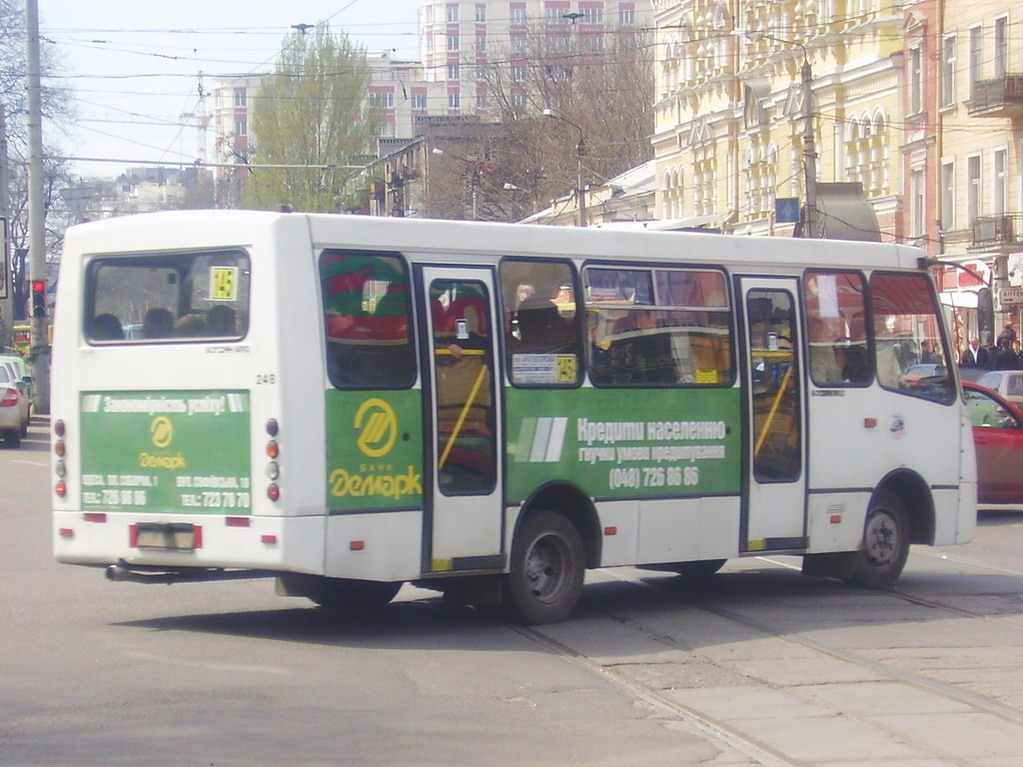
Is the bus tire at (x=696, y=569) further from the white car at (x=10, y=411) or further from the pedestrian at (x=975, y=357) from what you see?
the pedestrian at (x=975, y=357)

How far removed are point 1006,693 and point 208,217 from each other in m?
5.19

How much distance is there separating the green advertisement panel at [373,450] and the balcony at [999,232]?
3488 cm

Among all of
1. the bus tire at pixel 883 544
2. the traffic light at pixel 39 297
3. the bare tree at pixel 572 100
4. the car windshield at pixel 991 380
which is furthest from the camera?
the bare tree at pixel 572 100

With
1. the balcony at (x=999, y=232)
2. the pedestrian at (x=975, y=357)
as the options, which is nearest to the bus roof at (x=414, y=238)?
the pedestrian at (x=975, y=357)

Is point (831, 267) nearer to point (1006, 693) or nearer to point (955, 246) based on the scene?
point (1006, 693)

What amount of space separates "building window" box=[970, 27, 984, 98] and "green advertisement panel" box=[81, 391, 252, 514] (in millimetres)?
36884

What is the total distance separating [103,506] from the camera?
33.4ft

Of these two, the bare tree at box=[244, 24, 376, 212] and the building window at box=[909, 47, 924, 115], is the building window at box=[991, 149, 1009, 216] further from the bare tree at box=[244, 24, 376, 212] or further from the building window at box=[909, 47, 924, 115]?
the bare tree at box=[244, 24, 376, 212]

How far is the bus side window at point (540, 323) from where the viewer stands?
414 inches

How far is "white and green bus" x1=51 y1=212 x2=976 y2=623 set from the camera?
31.4ft

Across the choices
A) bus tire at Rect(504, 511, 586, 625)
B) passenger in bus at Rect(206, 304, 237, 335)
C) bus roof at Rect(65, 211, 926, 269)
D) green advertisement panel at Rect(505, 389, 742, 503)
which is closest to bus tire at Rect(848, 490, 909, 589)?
green advertisement panel at Rect(505, 389, 742, 503)

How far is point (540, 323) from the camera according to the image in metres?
10.7

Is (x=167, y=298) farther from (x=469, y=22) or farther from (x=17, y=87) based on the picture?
(x=469, y=22)

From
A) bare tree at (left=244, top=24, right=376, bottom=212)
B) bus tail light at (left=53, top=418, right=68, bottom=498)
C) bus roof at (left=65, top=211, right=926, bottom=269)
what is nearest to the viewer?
bus roof at (left=65, top=211, right=926, bottom=269)
